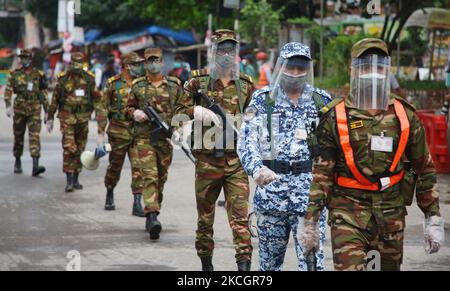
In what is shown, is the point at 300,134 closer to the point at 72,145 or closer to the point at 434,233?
the point at 434,233

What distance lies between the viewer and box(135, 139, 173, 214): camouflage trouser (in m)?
10.4

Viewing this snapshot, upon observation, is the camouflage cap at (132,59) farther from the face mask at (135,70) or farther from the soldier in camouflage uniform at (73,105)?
the soldier in camouflage uniform at (73,105)

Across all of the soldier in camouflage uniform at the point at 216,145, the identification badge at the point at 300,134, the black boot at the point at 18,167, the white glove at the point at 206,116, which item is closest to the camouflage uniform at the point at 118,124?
the soldier in camouflage uniform at the point at 216,145

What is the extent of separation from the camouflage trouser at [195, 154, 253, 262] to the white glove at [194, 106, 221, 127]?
0.95ft

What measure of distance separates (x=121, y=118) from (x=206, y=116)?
13.4ft

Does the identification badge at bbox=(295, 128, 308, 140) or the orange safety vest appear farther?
the identification badge at bbox=(295, 128, 308, 140)

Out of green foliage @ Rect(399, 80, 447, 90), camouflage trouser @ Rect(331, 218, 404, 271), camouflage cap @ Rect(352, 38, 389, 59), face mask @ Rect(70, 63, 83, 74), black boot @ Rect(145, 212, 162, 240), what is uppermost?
camouflage cap @ Rect(352, 38, 389, 59)

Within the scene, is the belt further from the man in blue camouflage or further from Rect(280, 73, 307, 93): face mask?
Rect(280, 73, 307, 93): face mask

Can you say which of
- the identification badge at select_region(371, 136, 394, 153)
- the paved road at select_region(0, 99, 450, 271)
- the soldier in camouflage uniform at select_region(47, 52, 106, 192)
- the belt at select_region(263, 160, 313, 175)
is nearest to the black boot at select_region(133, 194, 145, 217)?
the paved road at select_region(0, 99, 450, 271)

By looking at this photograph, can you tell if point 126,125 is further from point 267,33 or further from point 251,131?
point 267,33

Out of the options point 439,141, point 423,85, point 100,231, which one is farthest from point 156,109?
point 423,85

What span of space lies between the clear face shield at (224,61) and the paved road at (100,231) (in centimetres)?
164

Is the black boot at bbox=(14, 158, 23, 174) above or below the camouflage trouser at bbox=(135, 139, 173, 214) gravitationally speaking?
below

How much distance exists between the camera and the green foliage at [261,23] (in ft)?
106
